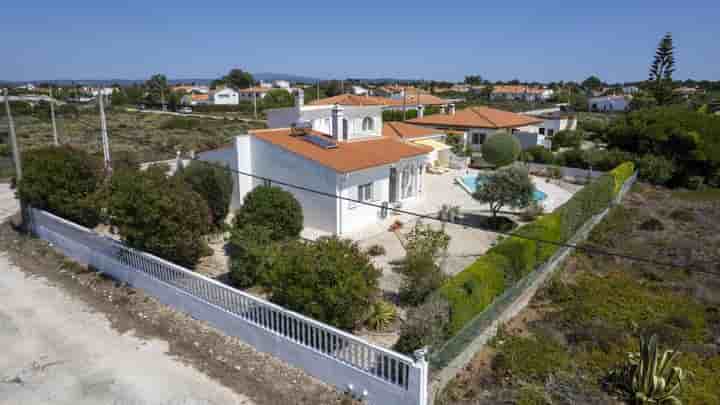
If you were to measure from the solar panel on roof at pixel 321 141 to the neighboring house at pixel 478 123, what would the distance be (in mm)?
24353

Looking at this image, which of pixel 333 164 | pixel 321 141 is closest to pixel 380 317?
pixel 333 164

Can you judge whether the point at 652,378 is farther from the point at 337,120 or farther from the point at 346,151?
the point at 337,120

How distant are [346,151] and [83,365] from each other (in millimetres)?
15182

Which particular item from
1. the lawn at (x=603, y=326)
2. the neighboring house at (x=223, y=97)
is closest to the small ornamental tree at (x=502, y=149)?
the lawn at (x=603, y=326)

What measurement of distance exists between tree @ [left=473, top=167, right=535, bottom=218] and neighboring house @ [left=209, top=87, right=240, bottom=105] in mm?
126649

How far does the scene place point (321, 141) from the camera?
2409 cm

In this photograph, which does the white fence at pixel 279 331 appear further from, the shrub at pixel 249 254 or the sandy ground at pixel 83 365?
the shrub at pixel 249 254

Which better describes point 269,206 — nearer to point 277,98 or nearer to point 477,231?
point 477,231

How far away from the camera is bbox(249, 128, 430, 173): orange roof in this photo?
70.5 feet

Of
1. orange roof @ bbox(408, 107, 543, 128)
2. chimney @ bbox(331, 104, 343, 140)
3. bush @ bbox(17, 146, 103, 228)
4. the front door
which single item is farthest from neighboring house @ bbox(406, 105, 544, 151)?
bush @ bbox(17, 146, 103, 228)

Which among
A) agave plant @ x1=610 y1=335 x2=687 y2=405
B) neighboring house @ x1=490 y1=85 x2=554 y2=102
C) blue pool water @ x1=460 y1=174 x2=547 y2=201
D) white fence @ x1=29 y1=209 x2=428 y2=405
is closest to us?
white fence @ x1=29 y1=209 x2=428 y2=405

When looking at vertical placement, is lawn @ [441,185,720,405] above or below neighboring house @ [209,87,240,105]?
below

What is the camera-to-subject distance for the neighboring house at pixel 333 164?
21203 millimetres

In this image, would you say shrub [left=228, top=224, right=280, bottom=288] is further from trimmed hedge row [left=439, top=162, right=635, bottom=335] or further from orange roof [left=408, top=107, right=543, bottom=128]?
orange roof [left=408, top=107, right=543, bottom=128]
